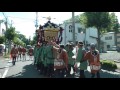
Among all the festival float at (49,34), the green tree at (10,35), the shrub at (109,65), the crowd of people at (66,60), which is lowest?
the shrub at (109,65)

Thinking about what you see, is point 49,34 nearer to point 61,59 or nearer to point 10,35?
point 61,59

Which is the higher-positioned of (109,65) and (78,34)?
(78,34)

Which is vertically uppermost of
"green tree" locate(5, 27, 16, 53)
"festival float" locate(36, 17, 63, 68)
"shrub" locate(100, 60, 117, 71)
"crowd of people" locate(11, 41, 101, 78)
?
"green tree" locate(5, 27, 16, 53)

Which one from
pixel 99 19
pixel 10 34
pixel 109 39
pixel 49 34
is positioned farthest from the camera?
pixel 109 39

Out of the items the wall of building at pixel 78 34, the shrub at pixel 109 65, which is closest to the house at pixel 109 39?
the wall of building at pixel 78 34

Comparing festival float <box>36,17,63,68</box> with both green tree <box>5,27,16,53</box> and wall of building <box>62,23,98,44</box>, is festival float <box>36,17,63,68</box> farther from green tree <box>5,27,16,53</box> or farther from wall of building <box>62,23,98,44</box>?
wall of building <box>62,23,98,44</box>

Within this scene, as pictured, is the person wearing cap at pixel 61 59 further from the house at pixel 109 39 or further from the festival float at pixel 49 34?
the house at pixel 109 39

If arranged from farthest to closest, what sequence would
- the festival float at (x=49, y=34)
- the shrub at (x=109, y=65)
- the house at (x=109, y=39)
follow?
Answer: the house at (x=109, y=39) < the festival float at (x=49, y=34) < the shrub at (x=109, y=65)

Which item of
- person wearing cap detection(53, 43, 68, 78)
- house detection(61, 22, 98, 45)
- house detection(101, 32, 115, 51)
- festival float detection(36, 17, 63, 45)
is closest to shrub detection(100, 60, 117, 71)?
festival float detection(36, 17, 63, 45)

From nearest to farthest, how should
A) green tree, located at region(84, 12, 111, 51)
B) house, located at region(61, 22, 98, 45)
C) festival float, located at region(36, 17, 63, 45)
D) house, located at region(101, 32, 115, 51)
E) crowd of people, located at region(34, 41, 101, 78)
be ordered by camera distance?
1. crowd of people, located at region(34, 41, 101, 78)
2. festival float, located at region(36, 17, 63, 45)
3. green tree, located at region(84, 12, 111, 51)
4. house, located at region(61, 22, 98, 45)
5. house, located at region(101, 32, 115, 51)

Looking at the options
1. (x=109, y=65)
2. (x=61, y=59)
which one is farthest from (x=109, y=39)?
(x=61, y=59)
